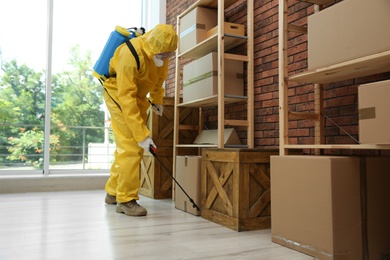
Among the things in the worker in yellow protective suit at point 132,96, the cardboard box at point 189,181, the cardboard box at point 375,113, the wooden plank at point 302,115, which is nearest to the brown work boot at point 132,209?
the worker in yellow protective suit at point 132,96

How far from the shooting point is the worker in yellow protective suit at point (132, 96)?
2.58 metres

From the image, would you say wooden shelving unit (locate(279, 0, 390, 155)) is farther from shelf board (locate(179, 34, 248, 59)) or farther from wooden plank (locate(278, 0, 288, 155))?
shelf board (locate(179, 34, 248, 59))

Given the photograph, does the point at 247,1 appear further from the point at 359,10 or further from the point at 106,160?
the point at 106,160

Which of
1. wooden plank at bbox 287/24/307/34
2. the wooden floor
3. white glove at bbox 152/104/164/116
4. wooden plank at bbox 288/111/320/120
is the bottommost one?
the wooden floor

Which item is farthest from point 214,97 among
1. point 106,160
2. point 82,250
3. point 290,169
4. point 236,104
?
point 106,160

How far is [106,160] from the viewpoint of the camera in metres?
4.65

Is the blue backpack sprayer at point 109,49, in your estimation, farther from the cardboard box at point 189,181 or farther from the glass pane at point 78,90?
the glass pane at point 78,90

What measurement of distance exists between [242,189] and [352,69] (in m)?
0.96

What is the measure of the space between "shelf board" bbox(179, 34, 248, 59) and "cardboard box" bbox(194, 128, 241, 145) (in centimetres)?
75

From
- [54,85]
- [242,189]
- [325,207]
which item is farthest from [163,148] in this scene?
[325,207]

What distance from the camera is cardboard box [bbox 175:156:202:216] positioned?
2.74 m

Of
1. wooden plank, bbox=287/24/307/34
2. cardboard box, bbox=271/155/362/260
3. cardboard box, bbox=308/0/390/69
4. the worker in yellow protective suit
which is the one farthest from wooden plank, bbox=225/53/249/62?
cardboard box, bbox=271/155/362/260

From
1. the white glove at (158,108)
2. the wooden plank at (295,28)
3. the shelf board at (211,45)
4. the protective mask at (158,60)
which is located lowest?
the white glove at (158,108)

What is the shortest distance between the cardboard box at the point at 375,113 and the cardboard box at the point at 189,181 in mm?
1435
